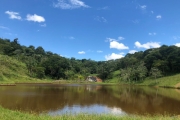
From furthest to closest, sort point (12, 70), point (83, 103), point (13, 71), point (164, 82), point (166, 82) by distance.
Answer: point (12, 70), point (13, 71), point (164, 82), point (166, 82), point (83, 103)

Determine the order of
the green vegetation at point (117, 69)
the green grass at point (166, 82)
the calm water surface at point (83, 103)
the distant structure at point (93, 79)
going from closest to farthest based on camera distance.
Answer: the calm water surface at point (83, 103) < the green grass at point (166, 82) < the green vegetation at point (117, 69) < the distant structure at point (93, 79)

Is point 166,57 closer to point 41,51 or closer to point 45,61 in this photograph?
point 45,61

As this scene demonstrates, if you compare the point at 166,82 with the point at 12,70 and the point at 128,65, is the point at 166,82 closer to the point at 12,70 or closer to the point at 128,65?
the point at 128,65

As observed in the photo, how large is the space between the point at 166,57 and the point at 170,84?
27.0 m

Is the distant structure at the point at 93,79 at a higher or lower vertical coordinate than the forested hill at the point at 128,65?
lower

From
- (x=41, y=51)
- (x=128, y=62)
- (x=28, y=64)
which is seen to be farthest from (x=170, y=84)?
(x=41, y=51)

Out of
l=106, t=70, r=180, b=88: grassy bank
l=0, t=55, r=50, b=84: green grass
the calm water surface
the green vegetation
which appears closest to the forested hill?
the green vegetation

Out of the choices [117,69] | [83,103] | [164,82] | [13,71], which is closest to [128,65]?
[117,69]

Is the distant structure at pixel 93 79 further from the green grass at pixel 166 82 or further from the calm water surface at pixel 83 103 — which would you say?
the calm water surface at pixel 83 103

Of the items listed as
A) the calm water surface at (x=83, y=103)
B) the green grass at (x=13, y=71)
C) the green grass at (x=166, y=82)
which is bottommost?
the calm water surface at (x=83, y=103)

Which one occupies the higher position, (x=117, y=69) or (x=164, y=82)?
(x=117, y=69)

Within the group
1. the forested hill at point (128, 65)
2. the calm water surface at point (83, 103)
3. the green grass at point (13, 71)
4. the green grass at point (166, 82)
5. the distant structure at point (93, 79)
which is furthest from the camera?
the distant structure at point (93, 79)

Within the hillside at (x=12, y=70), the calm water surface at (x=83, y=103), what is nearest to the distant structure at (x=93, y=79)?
the hillside at (x=12, y=70)

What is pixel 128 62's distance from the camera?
111 m
